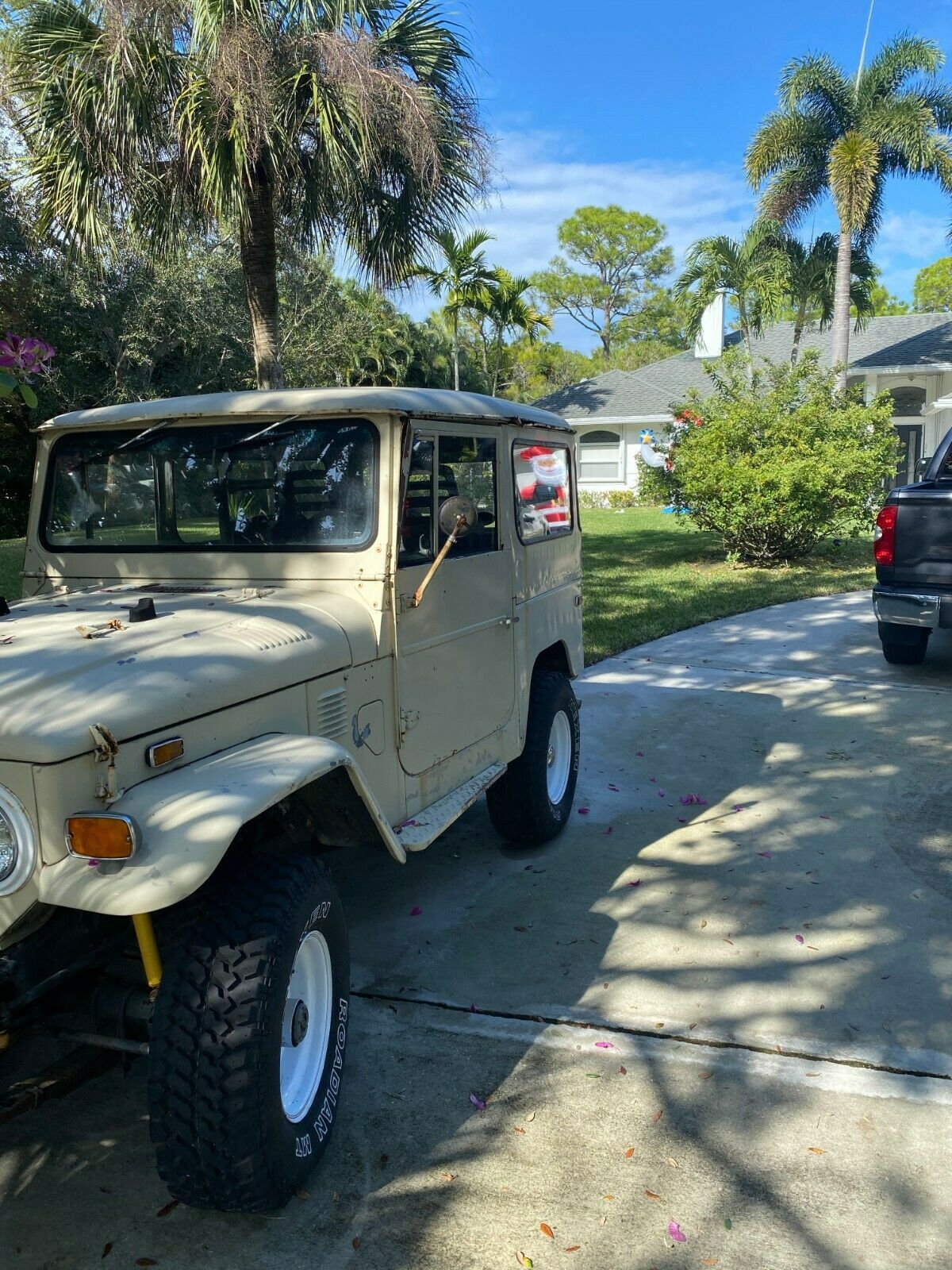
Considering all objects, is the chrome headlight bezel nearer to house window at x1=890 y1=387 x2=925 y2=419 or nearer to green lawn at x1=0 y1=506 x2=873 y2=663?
green lawn at x1=0 y1=506 x2=873 y2=663

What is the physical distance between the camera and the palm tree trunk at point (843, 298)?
20.5 m

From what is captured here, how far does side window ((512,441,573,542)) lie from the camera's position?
4.73 meters

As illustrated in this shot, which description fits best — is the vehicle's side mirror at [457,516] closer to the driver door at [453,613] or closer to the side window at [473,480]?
the driver door at [453,613]

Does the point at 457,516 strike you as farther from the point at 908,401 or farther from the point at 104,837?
the point at 908,401

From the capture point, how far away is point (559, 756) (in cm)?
532

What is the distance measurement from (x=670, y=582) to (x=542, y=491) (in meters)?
8.71

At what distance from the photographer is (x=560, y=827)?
5.15 meters

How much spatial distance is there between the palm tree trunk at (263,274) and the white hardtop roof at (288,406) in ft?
20.7

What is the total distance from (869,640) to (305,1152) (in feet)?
27.4

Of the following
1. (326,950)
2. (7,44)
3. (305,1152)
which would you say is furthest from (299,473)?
(7,44)

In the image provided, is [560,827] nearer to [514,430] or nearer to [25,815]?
[514,430]

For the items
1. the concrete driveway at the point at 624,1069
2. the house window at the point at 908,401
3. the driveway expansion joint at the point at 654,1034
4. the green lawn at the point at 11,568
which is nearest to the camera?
the concrete driveway at the point at 624,1069

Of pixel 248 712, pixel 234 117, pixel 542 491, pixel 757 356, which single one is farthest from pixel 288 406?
pixel 757 356

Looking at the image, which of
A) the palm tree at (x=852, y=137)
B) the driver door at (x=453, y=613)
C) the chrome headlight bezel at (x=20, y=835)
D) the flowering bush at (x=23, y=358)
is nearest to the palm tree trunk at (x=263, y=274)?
the driver door at (x=453, y=613)
